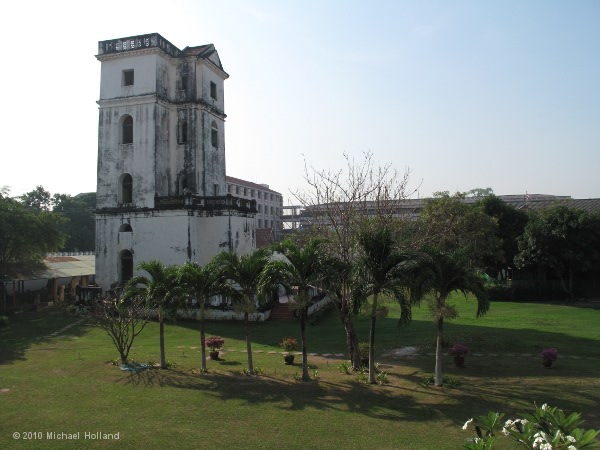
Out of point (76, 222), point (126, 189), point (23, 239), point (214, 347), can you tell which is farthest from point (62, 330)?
point (76, 222)

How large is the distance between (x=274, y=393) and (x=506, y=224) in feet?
99.9

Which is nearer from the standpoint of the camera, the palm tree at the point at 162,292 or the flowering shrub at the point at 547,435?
the flowering shrub at the point at 547,435

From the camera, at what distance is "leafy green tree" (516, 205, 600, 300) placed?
3173 centimetres

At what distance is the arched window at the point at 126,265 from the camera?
29516mm

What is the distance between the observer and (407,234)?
936 inches

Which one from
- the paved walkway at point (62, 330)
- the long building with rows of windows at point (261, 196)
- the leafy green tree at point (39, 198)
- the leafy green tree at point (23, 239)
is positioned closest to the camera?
the paved walkway at point (62, 330)

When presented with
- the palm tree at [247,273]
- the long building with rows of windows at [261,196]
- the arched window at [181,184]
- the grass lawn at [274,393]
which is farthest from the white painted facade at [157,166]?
the long building with rows of windows at [261,196]

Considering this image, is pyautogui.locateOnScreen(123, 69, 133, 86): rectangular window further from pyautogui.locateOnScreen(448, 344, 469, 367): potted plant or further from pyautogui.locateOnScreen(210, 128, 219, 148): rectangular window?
pyautogui.locateOnScreen(448, 344, 469, 367): potted plant

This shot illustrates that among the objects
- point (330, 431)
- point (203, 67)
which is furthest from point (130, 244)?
point (330, 431)

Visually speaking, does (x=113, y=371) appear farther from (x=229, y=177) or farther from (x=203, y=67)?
(x=229, y=177)

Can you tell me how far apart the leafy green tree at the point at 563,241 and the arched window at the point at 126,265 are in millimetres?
25465

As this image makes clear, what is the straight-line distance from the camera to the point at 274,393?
13.3 metres

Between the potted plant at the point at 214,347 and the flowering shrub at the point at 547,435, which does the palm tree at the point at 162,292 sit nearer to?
the potted plant at the point at 214,347

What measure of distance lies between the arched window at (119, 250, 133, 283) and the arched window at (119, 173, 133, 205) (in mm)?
3091
